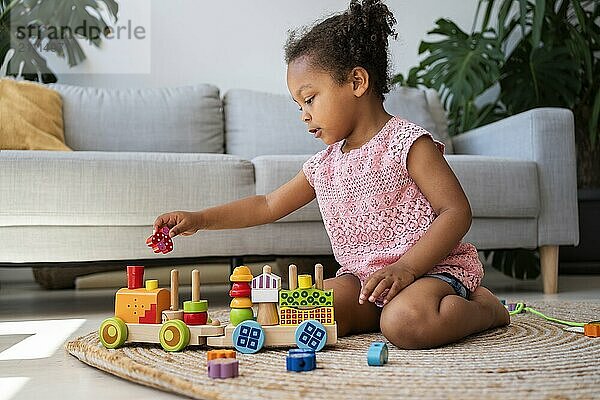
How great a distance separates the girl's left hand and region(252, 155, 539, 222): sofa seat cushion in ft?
2.96

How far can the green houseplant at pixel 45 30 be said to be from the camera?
10.2ft

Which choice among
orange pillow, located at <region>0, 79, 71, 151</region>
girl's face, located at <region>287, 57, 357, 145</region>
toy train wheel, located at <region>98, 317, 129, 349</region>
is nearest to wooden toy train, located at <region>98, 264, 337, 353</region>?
toy train wheel, located at <region>98, 317, 129, 349</region>

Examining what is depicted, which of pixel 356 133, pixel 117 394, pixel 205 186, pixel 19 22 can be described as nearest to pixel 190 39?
pixel 19 22

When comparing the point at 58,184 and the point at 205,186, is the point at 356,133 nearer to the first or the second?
the point at 205,186

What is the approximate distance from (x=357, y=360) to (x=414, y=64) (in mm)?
2490

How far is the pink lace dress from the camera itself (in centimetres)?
139

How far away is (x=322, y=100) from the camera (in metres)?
1.42

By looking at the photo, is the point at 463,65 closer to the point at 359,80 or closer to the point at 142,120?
the point at 142,120

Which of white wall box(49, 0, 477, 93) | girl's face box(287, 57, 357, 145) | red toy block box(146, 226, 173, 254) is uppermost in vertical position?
white wall box(49, 0, 477, 93)

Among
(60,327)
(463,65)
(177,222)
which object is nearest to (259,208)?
(177,222)

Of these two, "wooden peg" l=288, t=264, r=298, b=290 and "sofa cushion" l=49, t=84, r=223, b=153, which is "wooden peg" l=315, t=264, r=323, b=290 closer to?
"wooden peg" l=288, t=264, r=298, b=290

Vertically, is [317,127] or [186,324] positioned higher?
[317,127]

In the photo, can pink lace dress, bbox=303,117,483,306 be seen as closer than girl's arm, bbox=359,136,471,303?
No

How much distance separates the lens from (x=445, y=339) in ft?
4.08
